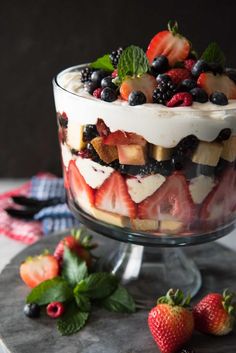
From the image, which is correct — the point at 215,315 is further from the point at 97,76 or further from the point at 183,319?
the point at 97,76

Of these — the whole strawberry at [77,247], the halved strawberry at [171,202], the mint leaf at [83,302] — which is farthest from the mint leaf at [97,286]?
the halved strawberry at [171,202]

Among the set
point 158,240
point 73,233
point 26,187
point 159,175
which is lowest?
point 26,187

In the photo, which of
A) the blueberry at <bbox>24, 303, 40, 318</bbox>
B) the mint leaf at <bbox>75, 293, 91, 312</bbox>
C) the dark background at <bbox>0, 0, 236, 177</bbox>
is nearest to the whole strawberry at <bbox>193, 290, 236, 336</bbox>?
the mint leaf at <bbox>75, 293, 91, 312</bbox>

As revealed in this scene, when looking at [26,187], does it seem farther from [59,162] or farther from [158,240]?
[158,240]

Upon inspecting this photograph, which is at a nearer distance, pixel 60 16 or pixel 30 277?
pixel 30 277

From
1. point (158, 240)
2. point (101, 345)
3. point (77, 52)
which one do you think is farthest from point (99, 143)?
point (77, 52)
